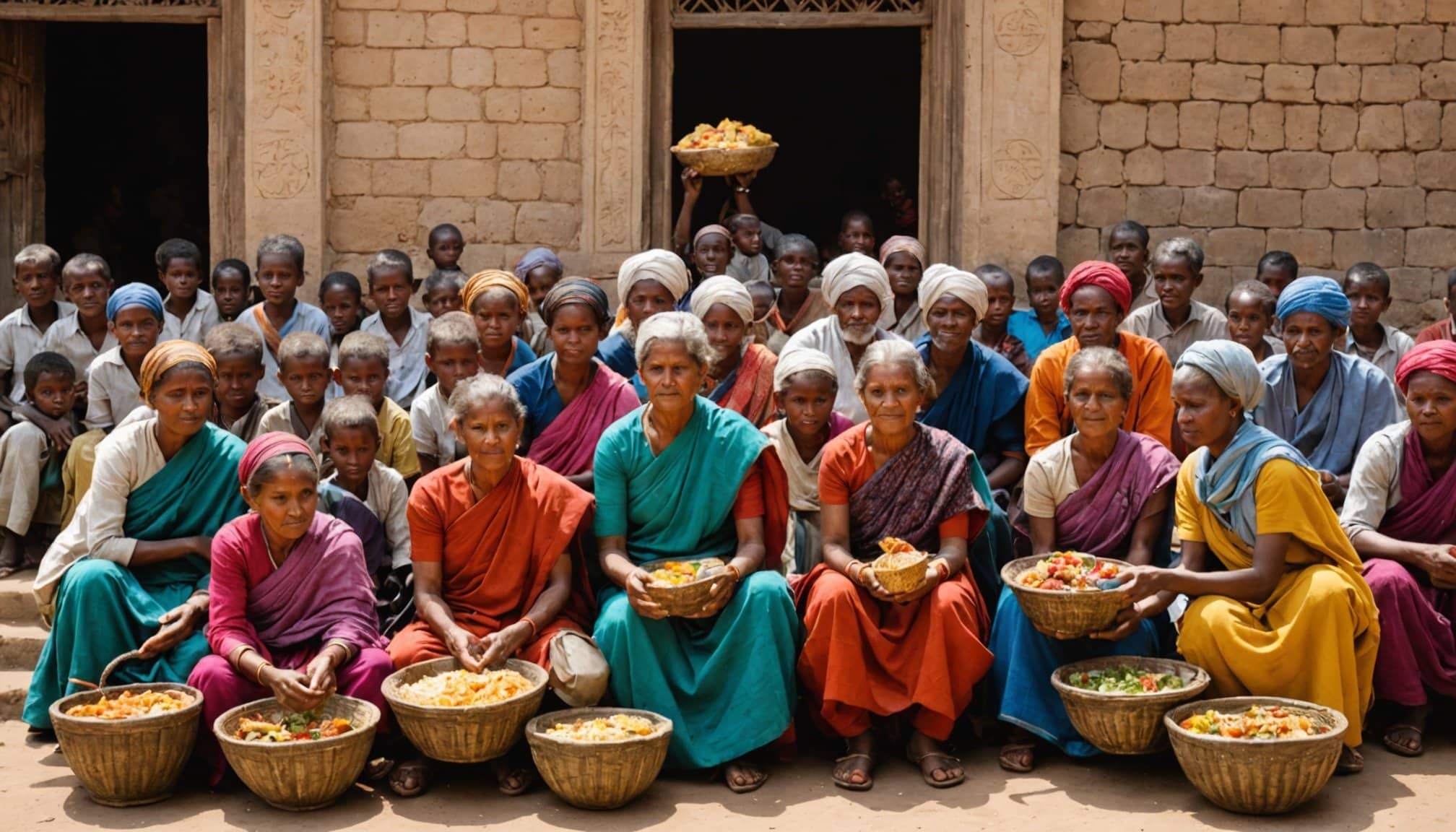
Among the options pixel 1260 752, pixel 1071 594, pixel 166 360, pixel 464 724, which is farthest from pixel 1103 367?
pixel 166 360

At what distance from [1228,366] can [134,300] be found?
15.7 feet

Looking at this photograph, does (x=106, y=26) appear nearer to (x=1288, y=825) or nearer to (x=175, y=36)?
(x=175, y=36)

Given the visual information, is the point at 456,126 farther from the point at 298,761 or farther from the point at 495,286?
the point at 298,761

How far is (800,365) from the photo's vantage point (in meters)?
5.90

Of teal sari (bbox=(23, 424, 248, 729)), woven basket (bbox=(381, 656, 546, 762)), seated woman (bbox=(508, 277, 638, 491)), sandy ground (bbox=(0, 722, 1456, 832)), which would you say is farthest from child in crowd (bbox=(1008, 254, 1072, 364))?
teal sari (bbox=(23, 424, 248, 729))

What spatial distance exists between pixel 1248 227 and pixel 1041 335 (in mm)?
2171

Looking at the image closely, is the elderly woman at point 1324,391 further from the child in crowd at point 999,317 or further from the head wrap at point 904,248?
the head wrap at point 904,248

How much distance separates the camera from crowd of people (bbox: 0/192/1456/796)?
5.31m

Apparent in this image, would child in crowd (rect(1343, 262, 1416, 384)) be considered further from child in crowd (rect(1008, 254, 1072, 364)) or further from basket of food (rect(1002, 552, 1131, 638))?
basket of food (rect(1002, 552, 1131, 638))

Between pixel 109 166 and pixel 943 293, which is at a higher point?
pixel 109 166

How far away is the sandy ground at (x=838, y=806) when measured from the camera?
16.2ft

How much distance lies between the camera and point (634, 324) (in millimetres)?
7141

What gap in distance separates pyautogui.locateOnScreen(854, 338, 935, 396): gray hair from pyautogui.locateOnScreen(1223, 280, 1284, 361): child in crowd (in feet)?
6.96

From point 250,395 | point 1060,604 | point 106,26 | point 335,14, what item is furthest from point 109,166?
point 1060,604
